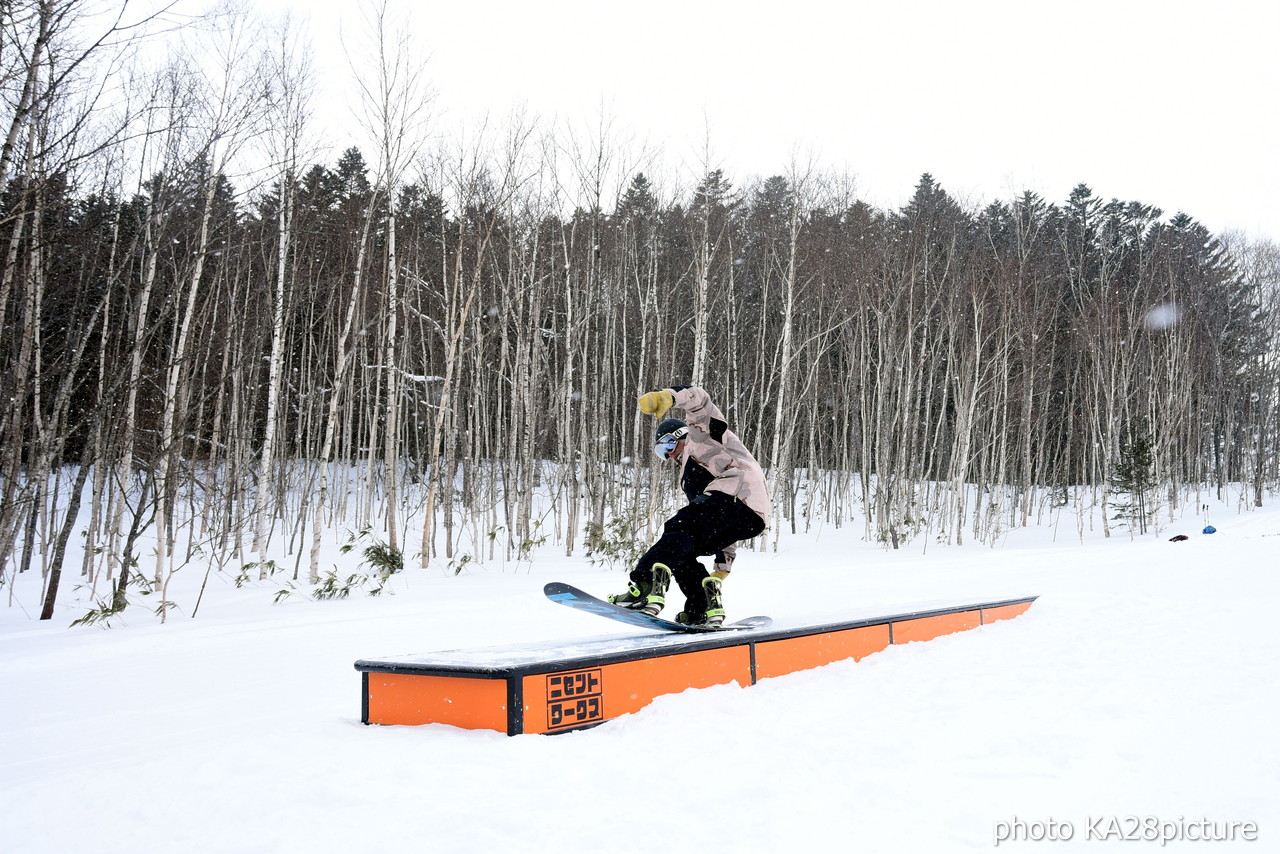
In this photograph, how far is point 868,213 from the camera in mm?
22297

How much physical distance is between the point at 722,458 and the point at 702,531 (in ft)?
1.59

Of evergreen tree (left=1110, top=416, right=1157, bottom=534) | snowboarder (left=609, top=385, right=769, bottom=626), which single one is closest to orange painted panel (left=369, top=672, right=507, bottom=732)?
snowboarder (left=609, top=385, right=769, bottom=626)

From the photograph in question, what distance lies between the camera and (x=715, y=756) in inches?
109

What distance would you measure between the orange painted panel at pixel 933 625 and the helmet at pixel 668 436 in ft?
6.74

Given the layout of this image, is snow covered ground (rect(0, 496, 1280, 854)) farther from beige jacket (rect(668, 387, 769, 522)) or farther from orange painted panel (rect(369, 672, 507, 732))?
beige jacket (rect(668, 387, 769, 522))

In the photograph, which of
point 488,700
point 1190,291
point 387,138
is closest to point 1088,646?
point 488,700

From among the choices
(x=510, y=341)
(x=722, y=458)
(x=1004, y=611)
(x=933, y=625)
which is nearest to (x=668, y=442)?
(x=722, y=458)

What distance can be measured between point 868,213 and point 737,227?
13.7 ft

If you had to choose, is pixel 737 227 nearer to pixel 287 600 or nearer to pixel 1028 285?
pixel 1028 285

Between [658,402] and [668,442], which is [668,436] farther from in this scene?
[658,402]

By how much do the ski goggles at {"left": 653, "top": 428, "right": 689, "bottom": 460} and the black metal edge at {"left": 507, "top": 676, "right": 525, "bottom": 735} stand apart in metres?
2.13

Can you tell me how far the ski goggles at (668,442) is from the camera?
4824 millimetres

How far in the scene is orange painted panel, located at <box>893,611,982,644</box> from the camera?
5.38 metres

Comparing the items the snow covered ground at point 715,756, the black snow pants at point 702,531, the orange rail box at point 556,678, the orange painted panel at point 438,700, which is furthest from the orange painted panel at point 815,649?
the orange painted panel at point 438,700
